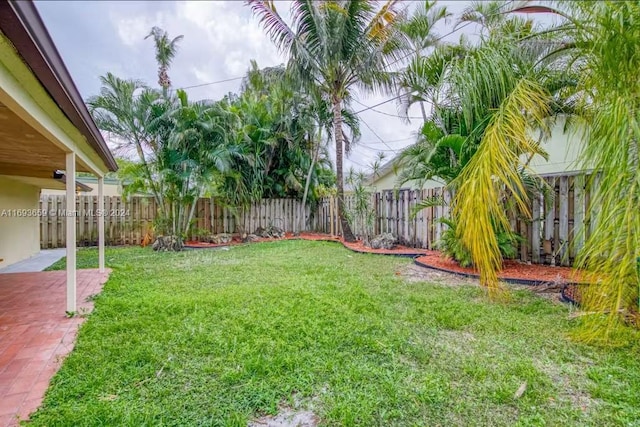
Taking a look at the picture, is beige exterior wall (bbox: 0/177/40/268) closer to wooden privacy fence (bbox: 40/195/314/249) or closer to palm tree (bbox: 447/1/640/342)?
wooden privacy fence (bbox: 40/195/314/249)

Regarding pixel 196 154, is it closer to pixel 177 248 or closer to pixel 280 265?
pixel 177 248

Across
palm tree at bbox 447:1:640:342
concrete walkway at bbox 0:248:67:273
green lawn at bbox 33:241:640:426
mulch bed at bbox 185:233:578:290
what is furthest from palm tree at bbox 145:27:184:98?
palm tree at bbox 447:1:640:342

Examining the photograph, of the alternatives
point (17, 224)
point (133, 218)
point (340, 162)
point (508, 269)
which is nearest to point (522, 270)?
point (508, 269)

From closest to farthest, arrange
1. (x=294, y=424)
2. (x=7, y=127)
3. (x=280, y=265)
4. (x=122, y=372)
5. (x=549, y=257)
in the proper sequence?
(x=294, y=424), (x=122, y=372), (x=7, y=127), (x=549, y=257), (x=280, y=265)

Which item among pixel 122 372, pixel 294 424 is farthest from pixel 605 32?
pixel 122 372

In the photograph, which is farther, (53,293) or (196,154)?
(196,154)

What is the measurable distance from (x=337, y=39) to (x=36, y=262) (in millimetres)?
8638

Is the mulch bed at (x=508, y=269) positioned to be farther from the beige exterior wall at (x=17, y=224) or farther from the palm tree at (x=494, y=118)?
the beige exterior wall at (x=17, y=224)

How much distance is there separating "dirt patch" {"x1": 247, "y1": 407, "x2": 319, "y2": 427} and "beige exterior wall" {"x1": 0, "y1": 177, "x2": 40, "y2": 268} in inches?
258

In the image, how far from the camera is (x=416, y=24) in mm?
8484

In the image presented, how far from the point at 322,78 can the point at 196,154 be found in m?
4.10

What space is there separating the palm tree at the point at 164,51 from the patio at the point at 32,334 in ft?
38.0

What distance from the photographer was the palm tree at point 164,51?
46.1 ft

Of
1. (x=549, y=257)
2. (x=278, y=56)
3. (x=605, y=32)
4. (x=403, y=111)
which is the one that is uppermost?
(x=278, y=56)
